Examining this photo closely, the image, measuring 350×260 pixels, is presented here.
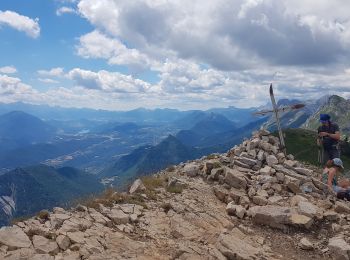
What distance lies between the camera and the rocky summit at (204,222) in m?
12.1

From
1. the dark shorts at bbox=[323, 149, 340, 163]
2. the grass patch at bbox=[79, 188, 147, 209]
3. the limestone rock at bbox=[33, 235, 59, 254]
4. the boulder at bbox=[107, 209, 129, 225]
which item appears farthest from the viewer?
the dark shorts at bbox=[323, 149, 340, 163]

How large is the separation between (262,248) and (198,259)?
3143 mm

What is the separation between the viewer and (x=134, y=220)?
14.8m

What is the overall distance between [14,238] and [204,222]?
292 inches

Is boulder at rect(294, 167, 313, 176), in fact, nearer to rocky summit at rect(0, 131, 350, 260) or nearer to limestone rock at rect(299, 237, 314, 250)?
rocky summit at rect(0, 131, 350, 260)

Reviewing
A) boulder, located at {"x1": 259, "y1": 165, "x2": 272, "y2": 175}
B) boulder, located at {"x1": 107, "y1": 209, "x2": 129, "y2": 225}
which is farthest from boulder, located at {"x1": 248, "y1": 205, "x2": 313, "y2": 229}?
boulder, located at {"x1": 107, "y1": 209, "x2": 129, "y2": 225}

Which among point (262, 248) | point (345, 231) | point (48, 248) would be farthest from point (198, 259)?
point (345, 231)

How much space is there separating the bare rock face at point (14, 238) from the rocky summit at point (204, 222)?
1.1 inches

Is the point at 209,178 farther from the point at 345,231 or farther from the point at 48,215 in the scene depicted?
the point at 48,215

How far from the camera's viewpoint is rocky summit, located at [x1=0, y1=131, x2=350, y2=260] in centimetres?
1207

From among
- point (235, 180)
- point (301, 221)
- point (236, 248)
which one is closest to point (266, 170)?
point (235, 180)

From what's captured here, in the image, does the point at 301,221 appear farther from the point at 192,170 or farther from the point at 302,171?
the point at 192,170

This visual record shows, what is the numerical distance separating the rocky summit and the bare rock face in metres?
0.03

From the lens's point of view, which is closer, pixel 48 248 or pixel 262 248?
pixel 48 248
